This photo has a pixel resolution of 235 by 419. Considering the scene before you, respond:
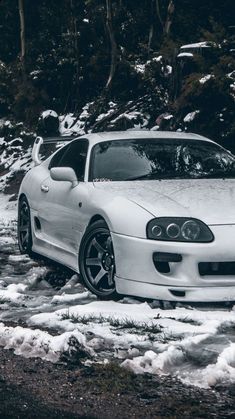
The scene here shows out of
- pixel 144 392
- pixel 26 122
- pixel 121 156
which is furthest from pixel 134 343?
pixel 26 122

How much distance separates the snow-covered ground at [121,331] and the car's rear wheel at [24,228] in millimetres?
1477

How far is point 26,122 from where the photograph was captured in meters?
19.3

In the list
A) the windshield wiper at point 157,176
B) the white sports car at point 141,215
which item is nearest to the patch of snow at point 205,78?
the white sports car at point 141,215

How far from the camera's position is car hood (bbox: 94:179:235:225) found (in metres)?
7.08

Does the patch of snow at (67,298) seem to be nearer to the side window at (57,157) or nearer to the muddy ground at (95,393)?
the muddy ground at (95,393)

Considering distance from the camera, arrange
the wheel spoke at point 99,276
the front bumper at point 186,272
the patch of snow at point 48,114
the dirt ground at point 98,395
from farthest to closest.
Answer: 1. the patch of snow at point 48,114
2. the wheel spoke at point 99,276
3. the front bumper at point 186,272
4. the dirt ground at point 98,395

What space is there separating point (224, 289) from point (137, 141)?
7.47 ft

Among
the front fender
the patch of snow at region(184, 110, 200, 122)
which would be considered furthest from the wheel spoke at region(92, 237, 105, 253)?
the patch of snow at region(184, 110, 200, 122)

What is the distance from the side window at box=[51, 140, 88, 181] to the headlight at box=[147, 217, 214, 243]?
1.53 metres

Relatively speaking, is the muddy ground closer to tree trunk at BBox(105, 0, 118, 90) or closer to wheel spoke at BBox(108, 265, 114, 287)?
wheel spoke at BBox(108, 265, 114, 287)

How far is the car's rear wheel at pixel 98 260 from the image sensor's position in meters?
7.44

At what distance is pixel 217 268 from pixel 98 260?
1137 mm

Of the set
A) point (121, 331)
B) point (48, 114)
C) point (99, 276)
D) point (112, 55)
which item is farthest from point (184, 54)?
point (121, 331)

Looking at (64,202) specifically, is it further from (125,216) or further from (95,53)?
(95,53)
